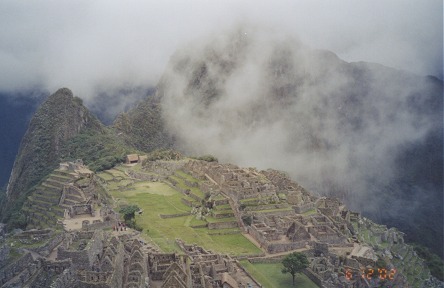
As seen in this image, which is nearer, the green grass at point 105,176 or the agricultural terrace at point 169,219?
the agricultural terrace at point 169,219

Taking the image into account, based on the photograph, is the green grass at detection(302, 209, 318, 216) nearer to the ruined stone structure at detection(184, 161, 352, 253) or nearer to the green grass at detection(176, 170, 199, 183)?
the ruined stone structure at detection(184, 161, 352, 253)

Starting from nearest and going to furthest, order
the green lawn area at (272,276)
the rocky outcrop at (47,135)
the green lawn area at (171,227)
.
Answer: the green lawn area at (272,276)
the green lawn area at (171,227)
the rocky outcrop at (47,135)

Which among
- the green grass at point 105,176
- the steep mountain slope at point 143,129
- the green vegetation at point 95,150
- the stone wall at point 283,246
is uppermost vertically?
the steep mountain slope at point 143,129

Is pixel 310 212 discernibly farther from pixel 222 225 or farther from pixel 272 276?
pixel 272 276

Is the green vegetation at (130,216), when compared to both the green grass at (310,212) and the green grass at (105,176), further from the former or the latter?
the green grass at (105,176)

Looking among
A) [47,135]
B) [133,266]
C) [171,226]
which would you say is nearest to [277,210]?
[171,226]

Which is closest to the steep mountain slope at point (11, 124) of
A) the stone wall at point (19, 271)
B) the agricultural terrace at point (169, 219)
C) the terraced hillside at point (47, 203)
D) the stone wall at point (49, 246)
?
the agricultural terrace at point (169, 219)
